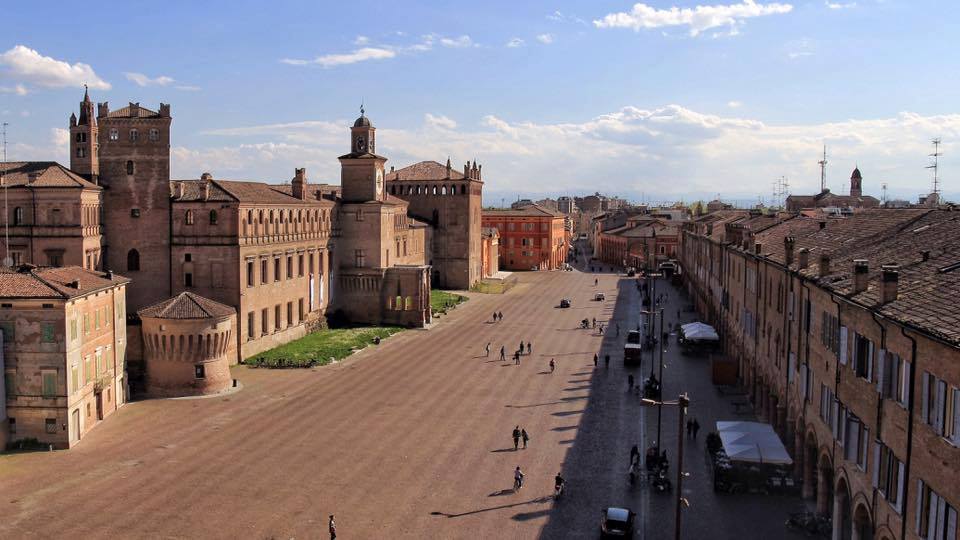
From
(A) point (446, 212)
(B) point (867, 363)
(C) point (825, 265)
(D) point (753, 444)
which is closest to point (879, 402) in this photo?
(B) point (867, 363)

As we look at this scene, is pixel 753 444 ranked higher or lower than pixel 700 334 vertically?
lower

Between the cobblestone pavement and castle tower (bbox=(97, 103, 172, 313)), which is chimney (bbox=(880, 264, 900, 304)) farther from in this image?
castle tower (bbox=(97, 103, 172, 313))

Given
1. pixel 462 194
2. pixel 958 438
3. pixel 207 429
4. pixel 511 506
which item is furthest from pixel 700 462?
pixel 462 194

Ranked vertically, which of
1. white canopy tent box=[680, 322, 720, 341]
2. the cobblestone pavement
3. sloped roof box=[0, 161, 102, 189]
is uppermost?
sloped roof box=[0, 161, 102, 189]

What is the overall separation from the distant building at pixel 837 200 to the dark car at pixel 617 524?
7313 cm

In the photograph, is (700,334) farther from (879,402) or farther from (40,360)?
(40,360)

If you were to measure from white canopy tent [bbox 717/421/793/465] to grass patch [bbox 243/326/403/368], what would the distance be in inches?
1267

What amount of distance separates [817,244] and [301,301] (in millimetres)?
44678

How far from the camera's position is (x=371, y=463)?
1470 inches

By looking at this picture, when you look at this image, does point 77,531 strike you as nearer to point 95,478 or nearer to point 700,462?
point 95,478

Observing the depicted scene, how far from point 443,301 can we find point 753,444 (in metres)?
61.6

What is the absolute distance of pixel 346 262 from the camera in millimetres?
81625

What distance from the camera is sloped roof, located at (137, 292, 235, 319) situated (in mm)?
49938

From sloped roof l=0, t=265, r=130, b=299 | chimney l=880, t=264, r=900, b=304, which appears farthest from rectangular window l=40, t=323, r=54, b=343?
chimney l=880, t=264, r=900, b=304
